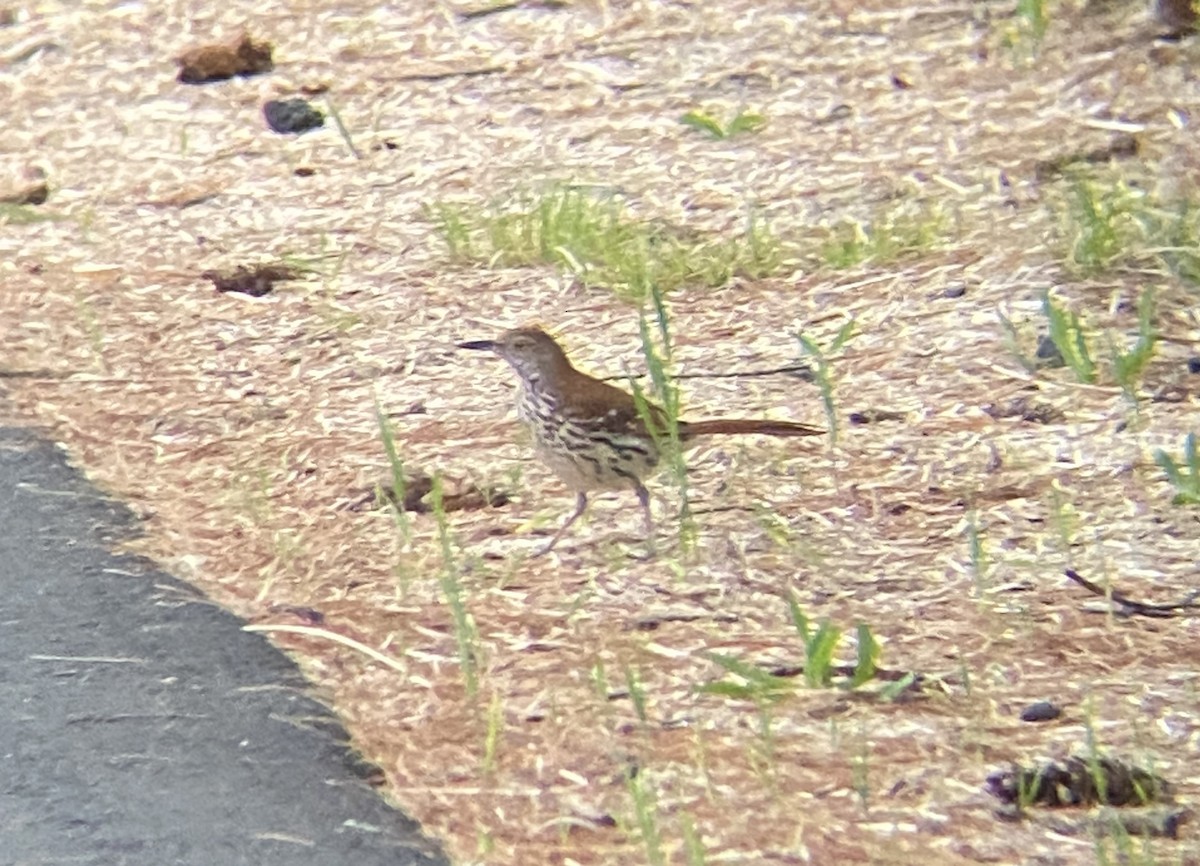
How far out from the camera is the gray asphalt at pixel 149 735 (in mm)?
3529

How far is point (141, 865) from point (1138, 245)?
131 inches

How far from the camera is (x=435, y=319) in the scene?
565 cm

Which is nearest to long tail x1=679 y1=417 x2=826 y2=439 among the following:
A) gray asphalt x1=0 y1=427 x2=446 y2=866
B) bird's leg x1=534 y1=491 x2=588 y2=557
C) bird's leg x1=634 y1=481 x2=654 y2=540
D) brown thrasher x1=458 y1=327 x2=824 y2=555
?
brown thrasher x1=458 y1=327 x2=824 y2=555

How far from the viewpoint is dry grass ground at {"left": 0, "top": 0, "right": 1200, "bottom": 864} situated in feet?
11.9

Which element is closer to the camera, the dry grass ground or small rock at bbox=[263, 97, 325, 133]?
the dry grass ground

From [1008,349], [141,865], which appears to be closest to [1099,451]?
[1008,349]

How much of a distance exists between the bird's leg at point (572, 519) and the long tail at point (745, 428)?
0.28 meters

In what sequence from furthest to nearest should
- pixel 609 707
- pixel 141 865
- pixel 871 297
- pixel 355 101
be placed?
pixel 355 101 → pixel 871 297 → pixel 609 707 → pixel 141 865

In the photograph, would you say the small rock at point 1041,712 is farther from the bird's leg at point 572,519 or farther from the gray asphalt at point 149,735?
the bird's leg at point 572,519

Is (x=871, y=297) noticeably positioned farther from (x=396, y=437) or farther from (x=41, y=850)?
(x=41, y=850)

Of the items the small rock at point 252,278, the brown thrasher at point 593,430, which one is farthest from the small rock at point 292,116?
the brown thrasher at point 593,430

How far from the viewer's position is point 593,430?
15.0 ft

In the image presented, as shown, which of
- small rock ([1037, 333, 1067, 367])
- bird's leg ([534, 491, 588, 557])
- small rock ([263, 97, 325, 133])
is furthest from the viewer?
small rock ([263, 97, 325, 133])

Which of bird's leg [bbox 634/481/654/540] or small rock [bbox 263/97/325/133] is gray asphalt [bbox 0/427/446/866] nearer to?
bird's leg [bbox 634/481/654/540]
